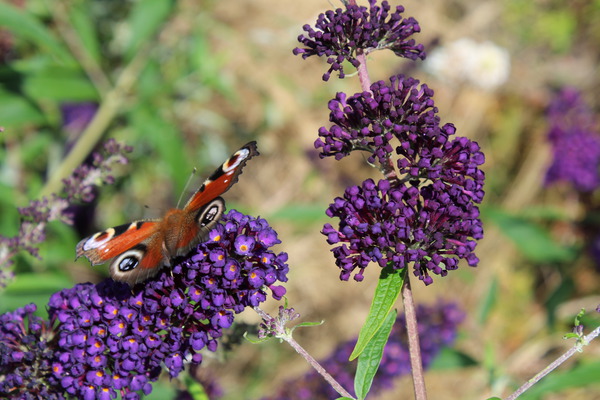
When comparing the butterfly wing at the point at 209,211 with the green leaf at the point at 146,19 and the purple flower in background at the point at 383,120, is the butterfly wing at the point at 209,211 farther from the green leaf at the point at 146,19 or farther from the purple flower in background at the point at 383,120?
the green leaf at the point at 146,19

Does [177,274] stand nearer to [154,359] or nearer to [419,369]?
[154,359]

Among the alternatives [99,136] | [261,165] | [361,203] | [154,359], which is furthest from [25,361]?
[261,165]

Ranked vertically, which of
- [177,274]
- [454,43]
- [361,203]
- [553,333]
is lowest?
[177,274]

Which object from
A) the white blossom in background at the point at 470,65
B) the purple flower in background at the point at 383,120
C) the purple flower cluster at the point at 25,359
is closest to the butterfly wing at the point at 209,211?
the purple flower in background at the point at 383,120

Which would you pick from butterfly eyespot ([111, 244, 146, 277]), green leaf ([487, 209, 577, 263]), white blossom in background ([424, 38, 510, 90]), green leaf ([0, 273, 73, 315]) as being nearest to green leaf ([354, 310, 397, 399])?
butterfly eyespot ([111, 244, 146, 277])

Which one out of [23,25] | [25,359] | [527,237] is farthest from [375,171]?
[25,359]
